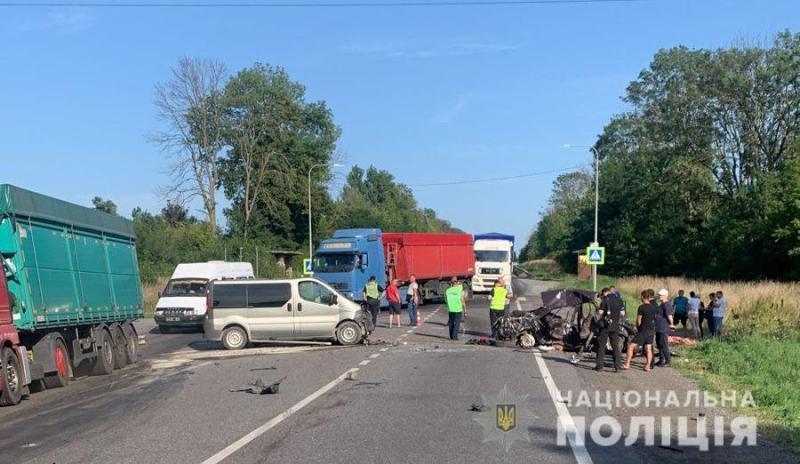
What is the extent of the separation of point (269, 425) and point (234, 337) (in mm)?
11145

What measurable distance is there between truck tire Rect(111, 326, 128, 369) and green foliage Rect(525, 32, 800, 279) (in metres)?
39.1

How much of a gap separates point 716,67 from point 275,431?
5454 cm

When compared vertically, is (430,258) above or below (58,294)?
below

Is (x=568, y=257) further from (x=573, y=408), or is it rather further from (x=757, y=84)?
(x=573, y=408)

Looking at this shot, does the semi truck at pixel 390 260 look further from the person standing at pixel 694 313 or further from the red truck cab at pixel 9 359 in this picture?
the red truck cab at pixel 9 359

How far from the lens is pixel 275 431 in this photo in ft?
30.7

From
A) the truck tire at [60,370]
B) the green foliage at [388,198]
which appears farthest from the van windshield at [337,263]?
the green foliage at [388,198]

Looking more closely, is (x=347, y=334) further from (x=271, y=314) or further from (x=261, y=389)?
(x=261, y=389)

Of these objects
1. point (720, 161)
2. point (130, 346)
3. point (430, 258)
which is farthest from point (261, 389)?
point (720, 161)

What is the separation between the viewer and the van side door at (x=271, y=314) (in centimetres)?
2047

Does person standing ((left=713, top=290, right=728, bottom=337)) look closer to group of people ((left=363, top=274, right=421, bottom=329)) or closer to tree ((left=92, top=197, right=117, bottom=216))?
group of people ((left=363, top=274, right=421, bottom=329))

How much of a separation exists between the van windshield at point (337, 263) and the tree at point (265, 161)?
34.9 m

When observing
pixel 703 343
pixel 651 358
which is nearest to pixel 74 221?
pixel 651 358

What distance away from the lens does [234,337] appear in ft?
67.5
